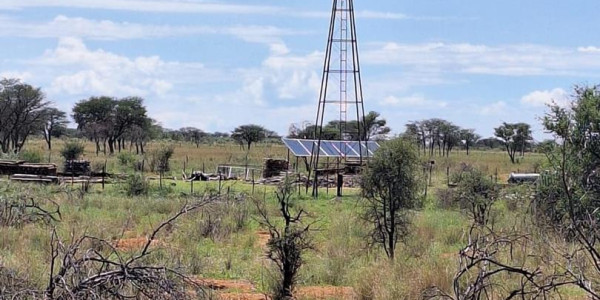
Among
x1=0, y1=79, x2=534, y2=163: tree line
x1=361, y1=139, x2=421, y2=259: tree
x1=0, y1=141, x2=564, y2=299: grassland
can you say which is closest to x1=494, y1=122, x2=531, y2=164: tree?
x1=0, y1=79, x2=534, y2=163: tree line

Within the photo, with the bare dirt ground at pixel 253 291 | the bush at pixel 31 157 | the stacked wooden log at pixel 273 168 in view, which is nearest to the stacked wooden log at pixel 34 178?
the bush at pixel 31 157

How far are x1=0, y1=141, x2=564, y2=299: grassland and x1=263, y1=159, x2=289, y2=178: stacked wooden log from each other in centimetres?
1434

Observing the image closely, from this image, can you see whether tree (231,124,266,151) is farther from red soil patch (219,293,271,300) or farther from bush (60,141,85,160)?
red soil patch (219,293,271,300)

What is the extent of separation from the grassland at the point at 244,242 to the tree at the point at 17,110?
35742mm

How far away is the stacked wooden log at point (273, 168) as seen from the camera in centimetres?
4567

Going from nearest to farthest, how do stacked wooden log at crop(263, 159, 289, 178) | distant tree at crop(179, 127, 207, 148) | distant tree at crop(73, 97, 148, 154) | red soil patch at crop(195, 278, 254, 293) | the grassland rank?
the grassland
red soil patch at crop(195, 278, 254, 293)
stacked wooden log at crop(263, 159, 289, 178)
distant tree at crop(73, 97, 148, 154)
distant tree at crop(179, 127, 207, 148)

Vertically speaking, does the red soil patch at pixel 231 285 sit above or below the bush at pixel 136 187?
below

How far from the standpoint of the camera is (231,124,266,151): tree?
96.4 metres

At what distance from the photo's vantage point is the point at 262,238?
20641mm

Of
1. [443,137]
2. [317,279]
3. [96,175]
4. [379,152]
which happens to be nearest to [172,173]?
[96,175]

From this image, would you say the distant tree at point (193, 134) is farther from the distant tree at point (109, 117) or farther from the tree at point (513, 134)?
the tree at point (513, 134)

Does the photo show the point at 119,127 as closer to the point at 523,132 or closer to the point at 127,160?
the point at 127,160

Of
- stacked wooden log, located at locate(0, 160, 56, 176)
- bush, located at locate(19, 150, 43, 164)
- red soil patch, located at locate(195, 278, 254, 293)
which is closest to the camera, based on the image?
red soil patch, located at locate(195, 278, 254, 293)

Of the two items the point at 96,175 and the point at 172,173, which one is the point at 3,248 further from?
the point at 172,173
